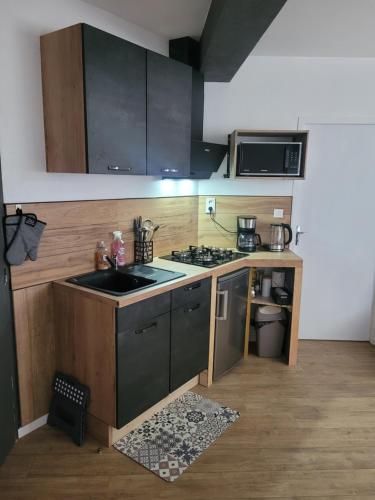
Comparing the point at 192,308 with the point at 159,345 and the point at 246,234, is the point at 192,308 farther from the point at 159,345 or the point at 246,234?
the point at 246,234

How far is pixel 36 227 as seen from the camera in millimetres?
2016

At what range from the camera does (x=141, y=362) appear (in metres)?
2.09

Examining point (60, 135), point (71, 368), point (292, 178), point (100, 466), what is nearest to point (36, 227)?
point (60, 135)

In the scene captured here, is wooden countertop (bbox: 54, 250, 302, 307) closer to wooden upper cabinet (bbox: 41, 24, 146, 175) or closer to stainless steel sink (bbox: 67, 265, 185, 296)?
stainless steel sink (bbox: 67, 265, 185, 296)

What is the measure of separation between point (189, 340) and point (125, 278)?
1.99ft

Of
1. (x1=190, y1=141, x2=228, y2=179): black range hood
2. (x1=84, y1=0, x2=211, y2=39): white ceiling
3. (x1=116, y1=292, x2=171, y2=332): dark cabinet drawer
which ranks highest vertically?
(x1=84, y1=0, x2=211, y2=39): white ceiling

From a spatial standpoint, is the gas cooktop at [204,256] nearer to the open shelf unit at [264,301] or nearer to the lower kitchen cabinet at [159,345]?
the lower kitchen cabinet at [159,345]

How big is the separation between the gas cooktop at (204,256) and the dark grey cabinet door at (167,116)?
654 mm

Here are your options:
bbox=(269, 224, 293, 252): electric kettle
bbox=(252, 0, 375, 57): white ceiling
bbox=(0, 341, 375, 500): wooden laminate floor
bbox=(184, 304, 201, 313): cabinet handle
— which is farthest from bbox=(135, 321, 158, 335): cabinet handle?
bbox=(252, 0, 375, 57): white ceiling

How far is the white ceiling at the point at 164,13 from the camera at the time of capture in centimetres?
223

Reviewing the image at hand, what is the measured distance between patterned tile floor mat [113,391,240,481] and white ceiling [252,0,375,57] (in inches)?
102

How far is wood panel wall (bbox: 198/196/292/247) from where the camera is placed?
133 inches

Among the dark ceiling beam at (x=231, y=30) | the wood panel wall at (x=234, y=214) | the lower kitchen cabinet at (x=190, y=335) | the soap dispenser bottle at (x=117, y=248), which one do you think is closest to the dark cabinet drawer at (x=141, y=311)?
the lower kitchen cabinet at (x=190, y=335)

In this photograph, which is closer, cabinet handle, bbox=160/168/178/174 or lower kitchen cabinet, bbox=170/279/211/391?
lower kitchen cabinet, bbox=170/279/211/391
